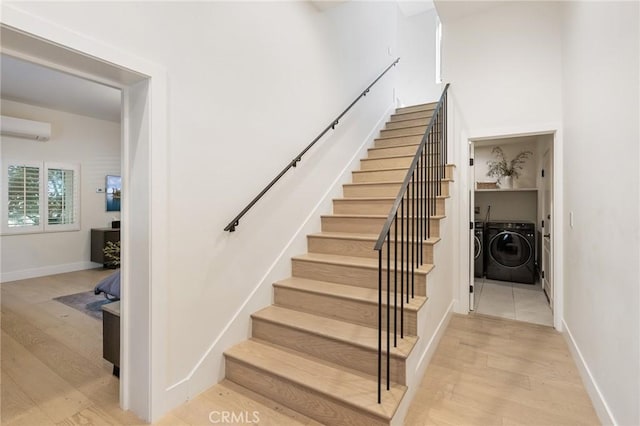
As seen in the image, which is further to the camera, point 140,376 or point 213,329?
point 213,329

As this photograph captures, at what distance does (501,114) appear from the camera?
3277 mm

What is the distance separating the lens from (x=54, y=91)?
15.0ft

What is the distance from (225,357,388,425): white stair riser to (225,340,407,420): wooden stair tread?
0.10ft

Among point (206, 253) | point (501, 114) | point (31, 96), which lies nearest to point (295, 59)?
point (206, 253)

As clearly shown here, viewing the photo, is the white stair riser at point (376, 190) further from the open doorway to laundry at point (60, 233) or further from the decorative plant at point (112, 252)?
the decorative plant at point (112, 252)

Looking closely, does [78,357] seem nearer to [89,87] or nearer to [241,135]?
[241,135]

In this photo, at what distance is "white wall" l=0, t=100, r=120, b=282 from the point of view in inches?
197

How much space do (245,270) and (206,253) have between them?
0.40 metres

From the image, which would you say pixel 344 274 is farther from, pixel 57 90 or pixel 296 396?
pixel 57 90

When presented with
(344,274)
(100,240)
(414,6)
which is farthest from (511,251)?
(100,240)

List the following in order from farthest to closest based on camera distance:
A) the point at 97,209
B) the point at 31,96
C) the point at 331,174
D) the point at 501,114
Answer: the point at 97,209 → the point at 31,96 → the point at 331,174 → the point at 501,114

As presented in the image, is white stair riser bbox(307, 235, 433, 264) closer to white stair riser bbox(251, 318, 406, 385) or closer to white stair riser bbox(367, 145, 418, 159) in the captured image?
white stair riser bbox(251, 318, 406, 385)

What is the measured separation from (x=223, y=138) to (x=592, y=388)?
2.92 meters

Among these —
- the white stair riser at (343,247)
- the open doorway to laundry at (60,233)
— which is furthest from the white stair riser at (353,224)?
the open doorway to laundry at (60,233)
